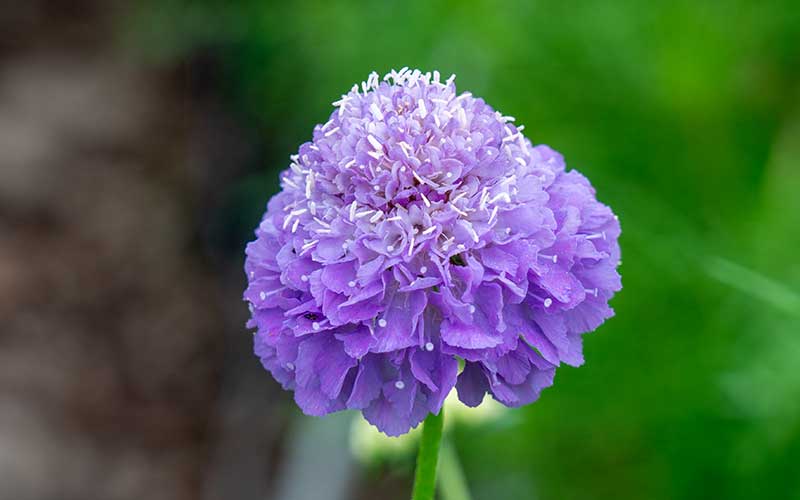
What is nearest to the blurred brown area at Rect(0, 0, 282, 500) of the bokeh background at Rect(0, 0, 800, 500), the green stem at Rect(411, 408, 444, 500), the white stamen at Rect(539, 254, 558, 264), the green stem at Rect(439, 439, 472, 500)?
the bokeh background at Rect(0, 0, 800, 500)

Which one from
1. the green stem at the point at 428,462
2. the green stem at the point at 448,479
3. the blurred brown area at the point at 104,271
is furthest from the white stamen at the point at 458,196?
the blurred brown area at the point at 104,271

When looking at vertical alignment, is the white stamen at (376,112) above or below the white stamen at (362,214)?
above

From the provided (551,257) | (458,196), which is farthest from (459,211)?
(551,257)

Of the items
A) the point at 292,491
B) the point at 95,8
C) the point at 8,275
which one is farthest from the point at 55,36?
the point at 292,491

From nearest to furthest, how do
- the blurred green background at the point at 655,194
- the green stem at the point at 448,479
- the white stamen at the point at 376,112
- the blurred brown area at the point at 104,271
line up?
the white stamen at the point at 376,112 → the green stem at the point at 448,479 → the blurred green background at the point at 655,194 → the blurred brown area at the point at 104,271

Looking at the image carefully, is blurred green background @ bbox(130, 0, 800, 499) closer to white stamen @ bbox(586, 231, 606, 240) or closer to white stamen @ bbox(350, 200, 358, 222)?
white stamen @ bbox(586, 231, 606, 240)

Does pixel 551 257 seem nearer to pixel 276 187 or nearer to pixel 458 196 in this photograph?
pixel 458 196

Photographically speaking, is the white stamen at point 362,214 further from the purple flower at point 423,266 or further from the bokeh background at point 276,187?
the bokeh background at point 276,187

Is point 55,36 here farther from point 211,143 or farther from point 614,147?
point 614,147
